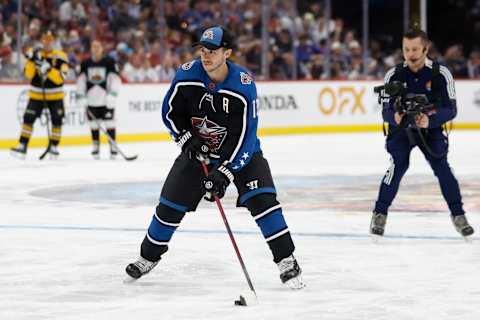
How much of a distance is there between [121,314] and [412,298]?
1.41 metres

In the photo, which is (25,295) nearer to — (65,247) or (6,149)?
(65,247)

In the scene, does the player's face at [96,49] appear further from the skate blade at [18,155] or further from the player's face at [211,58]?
the player's face at [211,58]

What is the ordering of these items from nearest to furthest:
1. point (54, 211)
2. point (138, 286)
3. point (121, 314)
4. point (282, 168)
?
point (121, 314) → point (138, 286) → point (54, 211) → point (282, 168)

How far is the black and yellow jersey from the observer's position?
1570cm

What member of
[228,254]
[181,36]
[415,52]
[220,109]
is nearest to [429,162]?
[415,52]

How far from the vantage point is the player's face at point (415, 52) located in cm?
749

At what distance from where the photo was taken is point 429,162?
7.75 m

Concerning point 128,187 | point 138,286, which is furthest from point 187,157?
point 128,187

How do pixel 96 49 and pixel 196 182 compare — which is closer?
pixel 196 182

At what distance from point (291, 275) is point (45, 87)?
34.2ft

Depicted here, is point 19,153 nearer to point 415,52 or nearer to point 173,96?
point 415,52

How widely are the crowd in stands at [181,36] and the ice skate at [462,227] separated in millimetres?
10160

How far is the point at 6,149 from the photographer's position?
57.0 feet

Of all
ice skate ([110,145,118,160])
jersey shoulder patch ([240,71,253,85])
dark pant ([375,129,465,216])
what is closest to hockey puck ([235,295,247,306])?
jersey shoulder patch ([240,71,253,85])
